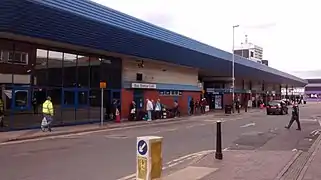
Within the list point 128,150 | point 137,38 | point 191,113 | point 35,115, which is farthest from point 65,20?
point 191,113

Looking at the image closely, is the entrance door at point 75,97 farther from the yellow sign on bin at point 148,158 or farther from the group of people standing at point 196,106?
the yellow sign on bin at point 148,158

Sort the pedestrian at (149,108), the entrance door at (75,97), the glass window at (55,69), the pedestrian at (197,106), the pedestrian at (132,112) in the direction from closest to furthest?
the glass window at (55,69) → the entrance door at (75,97) → the pedestrian at (132,112) → the pedestrian at (149,108) → the pedestrian at (197,106)

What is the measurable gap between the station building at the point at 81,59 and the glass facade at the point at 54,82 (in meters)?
0.05

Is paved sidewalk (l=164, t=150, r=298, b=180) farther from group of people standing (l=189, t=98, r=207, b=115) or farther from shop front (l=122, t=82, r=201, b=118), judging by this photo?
group of people standing (l=189, t=98, r=207, b=115)

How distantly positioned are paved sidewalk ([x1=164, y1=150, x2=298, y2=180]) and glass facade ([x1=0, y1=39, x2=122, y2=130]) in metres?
14.3

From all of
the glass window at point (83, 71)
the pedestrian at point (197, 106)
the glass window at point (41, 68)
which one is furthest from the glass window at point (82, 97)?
the pedestrian at point (197, 106)

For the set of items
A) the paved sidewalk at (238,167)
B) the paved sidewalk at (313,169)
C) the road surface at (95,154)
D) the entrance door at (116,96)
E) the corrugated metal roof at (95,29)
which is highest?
the corrugated metal roof at (95,29)

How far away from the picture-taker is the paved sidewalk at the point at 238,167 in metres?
9.80

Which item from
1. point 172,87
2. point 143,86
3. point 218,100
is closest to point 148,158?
point 143,86

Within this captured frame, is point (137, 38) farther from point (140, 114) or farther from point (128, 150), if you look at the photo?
point (128, 150)

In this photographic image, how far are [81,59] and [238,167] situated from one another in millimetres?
21032

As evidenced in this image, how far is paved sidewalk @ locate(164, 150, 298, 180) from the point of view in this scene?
9797 millimetres

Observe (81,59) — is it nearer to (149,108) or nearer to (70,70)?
(70,70)

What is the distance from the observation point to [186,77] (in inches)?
1871
